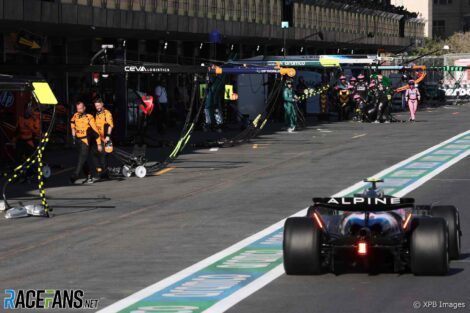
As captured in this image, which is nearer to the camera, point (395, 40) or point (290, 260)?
point (290, 260)

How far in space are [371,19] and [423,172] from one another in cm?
7457

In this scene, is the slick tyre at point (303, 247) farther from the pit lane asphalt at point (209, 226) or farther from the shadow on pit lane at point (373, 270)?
the shadow on pit lane at point (373, 270)

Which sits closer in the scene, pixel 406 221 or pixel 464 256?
pixel 406 221

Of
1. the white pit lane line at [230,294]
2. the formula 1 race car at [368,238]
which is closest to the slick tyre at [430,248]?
the formula 1 race car at [368,238]

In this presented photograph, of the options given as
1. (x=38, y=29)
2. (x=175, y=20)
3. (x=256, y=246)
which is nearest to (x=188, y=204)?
(x=256, y=246)

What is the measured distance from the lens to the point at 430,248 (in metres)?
13.6

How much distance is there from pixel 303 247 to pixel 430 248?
4.49ft

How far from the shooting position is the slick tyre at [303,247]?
1378cm

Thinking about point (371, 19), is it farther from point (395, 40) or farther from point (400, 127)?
point (400, 127)

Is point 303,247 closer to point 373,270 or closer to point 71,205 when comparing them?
point 373,270

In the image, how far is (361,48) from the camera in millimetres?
93938

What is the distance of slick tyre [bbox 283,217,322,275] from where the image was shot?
13.8 metres

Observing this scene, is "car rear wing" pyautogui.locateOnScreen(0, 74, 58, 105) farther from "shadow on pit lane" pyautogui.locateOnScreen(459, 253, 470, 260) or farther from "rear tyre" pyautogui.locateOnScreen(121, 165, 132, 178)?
"rear tyre" pyautogui.locateOnScreen(121, 165, 132, 178)

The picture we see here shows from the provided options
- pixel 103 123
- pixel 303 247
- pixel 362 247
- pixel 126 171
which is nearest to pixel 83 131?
pixel 103 123
